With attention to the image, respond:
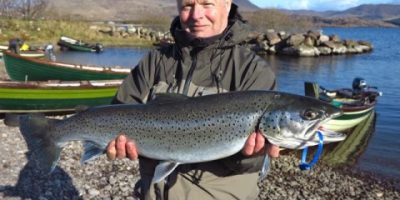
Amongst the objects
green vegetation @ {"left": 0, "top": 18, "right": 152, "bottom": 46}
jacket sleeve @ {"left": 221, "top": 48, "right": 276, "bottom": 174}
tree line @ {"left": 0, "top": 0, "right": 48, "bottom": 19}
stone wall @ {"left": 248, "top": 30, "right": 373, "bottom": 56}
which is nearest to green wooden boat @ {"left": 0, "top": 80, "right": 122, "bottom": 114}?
jacket sleeve @ {"left": 221, "top": 48, "right": 276, "bottom": 174}

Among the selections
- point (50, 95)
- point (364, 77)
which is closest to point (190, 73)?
point (50, 95)

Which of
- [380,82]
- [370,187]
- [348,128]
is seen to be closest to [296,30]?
[380,82]

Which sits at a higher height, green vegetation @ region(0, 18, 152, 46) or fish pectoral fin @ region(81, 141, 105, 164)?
fish pectoral fin @ region(81, 141, 105, 164)

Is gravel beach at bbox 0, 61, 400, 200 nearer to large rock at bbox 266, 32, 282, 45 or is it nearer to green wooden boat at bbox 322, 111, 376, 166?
green wooden boat at bbox 322, 111, 376, 166

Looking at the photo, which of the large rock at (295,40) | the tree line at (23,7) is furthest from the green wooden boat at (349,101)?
the tree line at (23,7)

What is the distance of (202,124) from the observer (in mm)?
3330

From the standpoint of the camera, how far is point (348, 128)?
16.1 m

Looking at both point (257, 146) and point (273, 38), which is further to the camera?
point (273, 38)

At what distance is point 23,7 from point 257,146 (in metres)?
83.9

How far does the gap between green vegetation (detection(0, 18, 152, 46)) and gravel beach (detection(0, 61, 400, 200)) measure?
3668cm

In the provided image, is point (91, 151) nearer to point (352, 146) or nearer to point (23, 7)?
point (352, 146)

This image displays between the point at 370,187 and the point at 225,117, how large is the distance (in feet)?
29.1

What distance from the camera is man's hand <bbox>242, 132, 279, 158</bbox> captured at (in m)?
3.10

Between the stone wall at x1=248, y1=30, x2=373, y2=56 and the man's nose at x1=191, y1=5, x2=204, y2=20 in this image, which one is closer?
the man's nose at x1=191, y1=5, x2=204, y2=20
